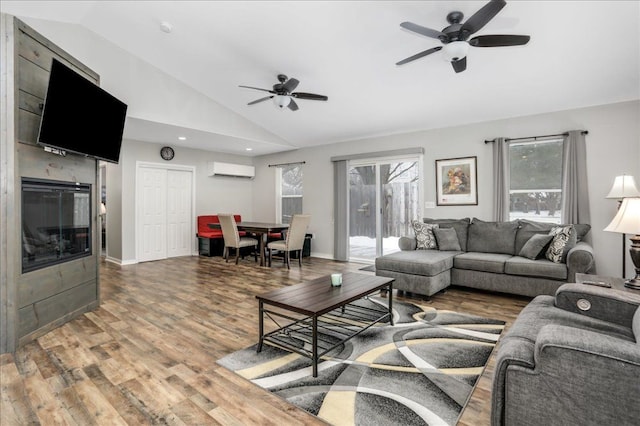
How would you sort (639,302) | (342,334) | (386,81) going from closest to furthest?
(639,302)
(342,334)
(386,81)

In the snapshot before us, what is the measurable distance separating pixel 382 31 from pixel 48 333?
4.32 m

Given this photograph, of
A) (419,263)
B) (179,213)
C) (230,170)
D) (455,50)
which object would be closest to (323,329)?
(419,263)

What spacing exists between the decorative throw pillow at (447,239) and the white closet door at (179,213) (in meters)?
5.35

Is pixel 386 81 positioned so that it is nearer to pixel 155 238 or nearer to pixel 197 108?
pixel 197 108

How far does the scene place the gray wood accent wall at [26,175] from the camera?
2482 millimetres

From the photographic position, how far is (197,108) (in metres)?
5.50

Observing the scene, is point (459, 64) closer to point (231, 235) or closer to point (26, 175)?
point (26, 175)

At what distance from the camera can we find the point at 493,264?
3920 mm

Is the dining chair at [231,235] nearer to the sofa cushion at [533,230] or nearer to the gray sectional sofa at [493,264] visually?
the gray sectional sofa at [493,264]

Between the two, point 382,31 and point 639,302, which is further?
point 382,31

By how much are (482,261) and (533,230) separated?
37.1 inches

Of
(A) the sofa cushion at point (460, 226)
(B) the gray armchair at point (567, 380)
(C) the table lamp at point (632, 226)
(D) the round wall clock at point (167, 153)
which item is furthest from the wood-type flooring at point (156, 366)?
(D) the round wall clock at point (167, 153)

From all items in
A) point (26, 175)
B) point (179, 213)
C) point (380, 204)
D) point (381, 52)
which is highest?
point (381, 52)

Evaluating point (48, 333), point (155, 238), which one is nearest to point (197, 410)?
point (48, 333)
